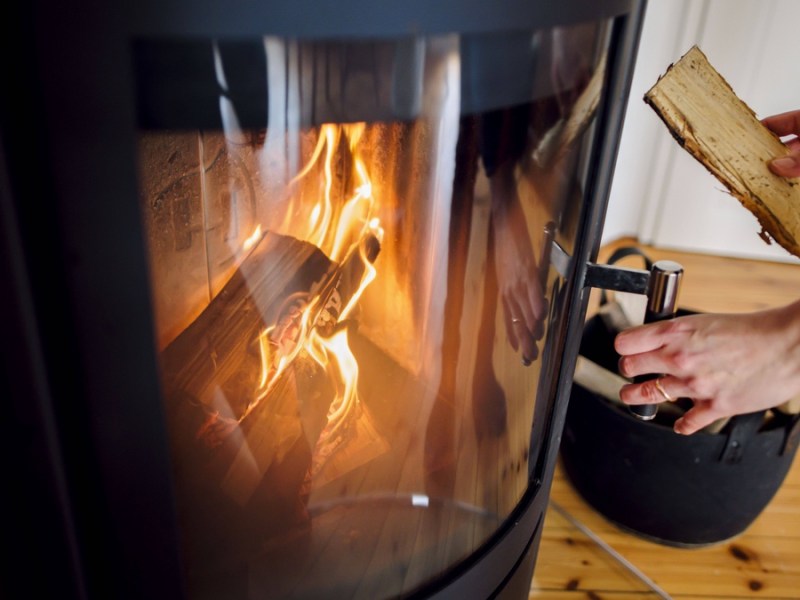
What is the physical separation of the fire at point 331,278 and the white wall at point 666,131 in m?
1.49

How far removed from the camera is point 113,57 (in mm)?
393

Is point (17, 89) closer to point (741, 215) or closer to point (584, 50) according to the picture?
point (584, 50)

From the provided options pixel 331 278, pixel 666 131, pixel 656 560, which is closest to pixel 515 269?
pixel 331 278

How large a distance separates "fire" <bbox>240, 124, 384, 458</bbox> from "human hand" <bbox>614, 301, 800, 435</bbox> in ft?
0.96

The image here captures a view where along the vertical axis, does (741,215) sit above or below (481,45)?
below

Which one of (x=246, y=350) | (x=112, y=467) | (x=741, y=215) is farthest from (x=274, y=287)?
(x=741, y=215)

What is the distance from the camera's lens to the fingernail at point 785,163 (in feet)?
2.24

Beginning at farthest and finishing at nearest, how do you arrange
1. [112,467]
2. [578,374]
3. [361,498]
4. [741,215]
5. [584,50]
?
[741,215]
[578,374]
[361,498]
[584,50]
[112,467]

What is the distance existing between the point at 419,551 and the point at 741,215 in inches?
71.4

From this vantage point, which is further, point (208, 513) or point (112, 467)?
point (208, 513)

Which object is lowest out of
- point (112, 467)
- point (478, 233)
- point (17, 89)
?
point (112, 467)

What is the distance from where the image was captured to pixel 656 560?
121cm

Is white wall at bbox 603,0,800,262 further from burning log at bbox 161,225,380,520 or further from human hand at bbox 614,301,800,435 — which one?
burning log at bbox 161,225,380,520

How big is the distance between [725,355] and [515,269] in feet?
0.82
